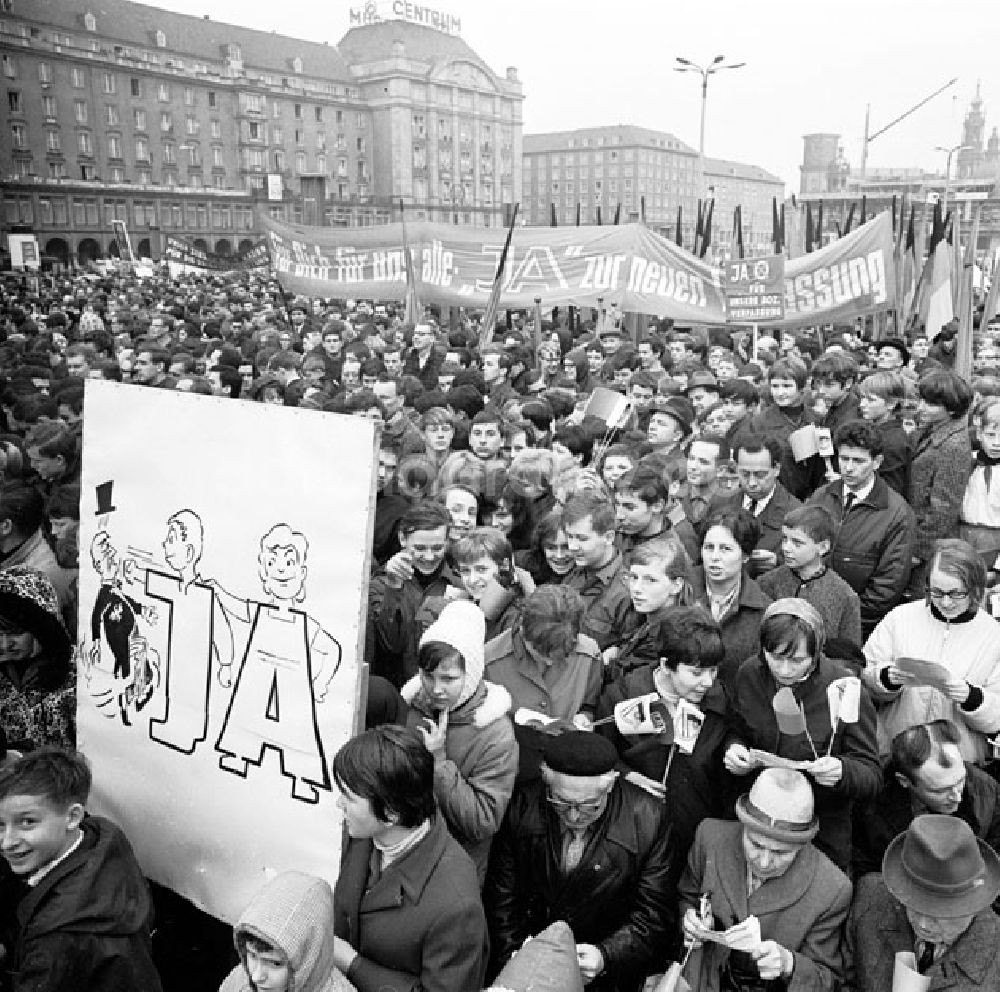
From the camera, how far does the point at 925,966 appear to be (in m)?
2.27

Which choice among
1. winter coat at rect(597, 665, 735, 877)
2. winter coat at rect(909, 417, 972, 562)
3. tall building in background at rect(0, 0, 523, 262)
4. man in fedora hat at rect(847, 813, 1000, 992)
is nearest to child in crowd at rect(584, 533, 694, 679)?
winter coat at rect(597, 665, 735, 877)

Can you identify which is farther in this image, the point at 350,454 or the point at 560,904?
the point at 560,904

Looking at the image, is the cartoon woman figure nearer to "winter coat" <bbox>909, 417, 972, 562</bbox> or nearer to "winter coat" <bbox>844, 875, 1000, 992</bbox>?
"winter coat" <bbox>844, 875, 1000, 992</bbox>

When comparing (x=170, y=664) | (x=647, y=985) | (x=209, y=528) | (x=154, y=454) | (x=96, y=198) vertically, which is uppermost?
(x=96, y=198)

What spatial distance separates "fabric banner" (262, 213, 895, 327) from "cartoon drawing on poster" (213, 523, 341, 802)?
7446 mm

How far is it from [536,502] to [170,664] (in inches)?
98.0

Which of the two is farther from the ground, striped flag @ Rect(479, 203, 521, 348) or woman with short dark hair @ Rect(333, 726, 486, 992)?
striped flag @ Rect(479, 203, 521, 348)

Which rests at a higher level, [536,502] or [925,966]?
[536,502]

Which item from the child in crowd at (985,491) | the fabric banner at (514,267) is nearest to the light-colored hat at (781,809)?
the child in crowd at (985,491)

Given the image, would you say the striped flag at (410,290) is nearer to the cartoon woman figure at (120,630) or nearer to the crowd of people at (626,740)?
the crowd of people at (626,740)

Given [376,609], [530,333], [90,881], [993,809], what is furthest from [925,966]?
[530,333]

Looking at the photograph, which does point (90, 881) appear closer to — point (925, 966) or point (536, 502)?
point (925, 966)

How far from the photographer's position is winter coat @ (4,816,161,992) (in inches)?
84.4

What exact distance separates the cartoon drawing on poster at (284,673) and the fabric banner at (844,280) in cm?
777
